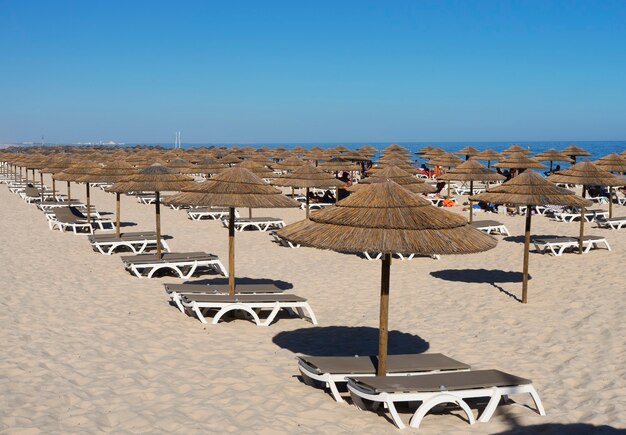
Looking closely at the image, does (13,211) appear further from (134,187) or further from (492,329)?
(492,329)

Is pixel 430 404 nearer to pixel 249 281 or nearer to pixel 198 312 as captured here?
pixel 198 312

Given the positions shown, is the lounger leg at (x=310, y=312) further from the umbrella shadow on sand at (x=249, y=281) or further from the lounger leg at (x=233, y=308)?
the umbrella shadow on sand at (x=249, y=281)

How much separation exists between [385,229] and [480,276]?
22.2 feet

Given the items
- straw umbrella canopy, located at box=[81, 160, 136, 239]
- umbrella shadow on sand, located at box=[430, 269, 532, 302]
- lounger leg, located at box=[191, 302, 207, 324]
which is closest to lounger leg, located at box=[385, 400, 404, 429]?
lounger leg, located at box=[191, 302, 207, 324]

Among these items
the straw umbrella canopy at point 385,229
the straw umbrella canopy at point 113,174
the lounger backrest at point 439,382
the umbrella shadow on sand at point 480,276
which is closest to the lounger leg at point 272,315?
the straw umbrella canopy at point 385,229

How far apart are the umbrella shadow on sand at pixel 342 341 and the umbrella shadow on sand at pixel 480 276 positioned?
3475 mm

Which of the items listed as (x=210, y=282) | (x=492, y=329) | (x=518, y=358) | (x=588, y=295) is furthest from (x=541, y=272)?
(x=210, y=282)

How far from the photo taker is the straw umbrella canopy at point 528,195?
30.6 feet

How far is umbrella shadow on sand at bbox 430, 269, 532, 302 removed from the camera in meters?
11.0

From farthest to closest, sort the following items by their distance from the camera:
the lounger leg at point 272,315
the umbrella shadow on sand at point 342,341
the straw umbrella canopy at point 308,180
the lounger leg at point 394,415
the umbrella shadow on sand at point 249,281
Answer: the straw umbrella canopy at point 308,180, the umbrella shadow on sand at point 249,281, the lounger leg at point 272,315, the umbrella shadow on sand at point 342,341, the lounger leg at point 394,415

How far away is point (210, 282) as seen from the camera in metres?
10.4

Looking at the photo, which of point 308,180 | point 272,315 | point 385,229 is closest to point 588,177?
point 308,180

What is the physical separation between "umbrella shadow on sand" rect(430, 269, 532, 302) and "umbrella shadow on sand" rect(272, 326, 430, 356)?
3.47 m

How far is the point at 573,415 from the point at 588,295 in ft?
16.0
